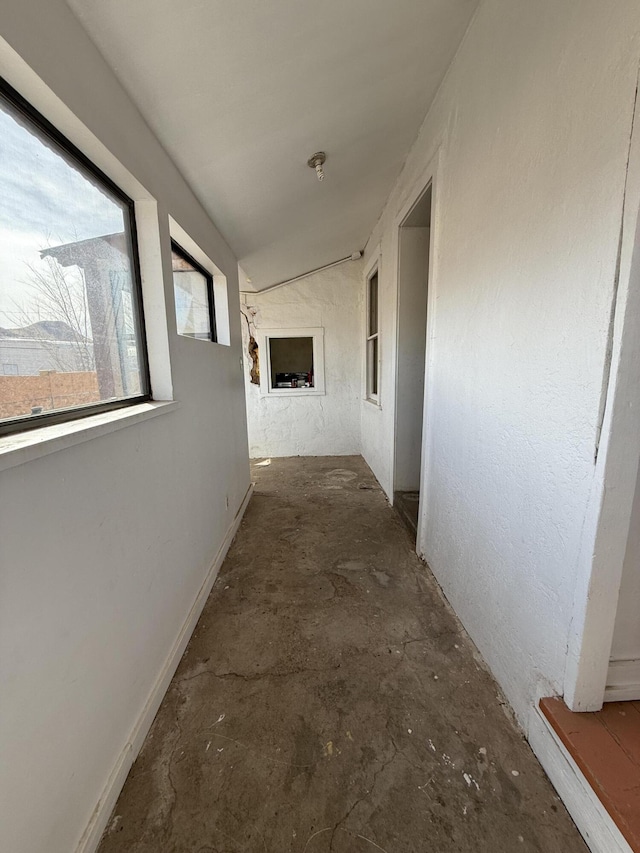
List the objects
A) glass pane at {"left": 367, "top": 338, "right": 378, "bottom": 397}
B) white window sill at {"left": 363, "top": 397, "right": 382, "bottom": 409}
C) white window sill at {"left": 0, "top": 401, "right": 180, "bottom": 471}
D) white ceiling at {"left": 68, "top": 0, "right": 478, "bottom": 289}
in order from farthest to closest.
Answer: glass pane at {"left": 367, "top": 338, "right": 378, "bottom": 397} < white window sill at {"left": 363, "top": 397, "right": 382, "bottom": 409} < white ceiling at {"left": 68, "top": 0, "right": 478, "bottom": 289} < white window sill at {"left": 0, "top": 401, "right": 180, "bottom": 471}

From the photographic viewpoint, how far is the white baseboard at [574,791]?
816 millimetres

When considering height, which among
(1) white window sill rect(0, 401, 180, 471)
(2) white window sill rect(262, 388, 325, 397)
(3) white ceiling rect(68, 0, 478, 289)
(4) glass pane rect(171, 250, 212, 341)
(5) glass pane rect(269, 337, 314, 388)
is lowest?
(2) white window sill rect(262, 388, 325, 397)

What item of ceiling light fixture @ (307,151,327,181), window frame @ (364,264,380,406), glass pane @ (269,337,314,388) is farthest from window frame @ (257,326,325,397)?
A: ceiling light fixture @ (307,151,327,181)

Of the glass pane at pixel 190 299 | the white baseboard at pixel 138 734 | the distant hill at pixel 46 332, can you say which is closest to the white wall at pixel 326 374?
the glass pane at pixel 190 299

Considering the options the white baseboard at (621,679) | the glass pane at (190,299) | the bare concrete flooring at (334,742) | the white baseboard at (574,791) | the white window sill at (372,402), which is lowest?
the bare concrete flooring at (334,742)

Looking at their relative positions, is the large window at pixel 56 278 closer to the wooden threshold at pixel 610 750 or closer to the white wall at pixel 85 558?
Answer: the white wall at pixel 85 558

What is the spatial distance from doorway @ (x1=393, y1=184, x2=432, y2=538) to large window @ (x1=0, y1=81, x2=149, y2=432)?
6.87 feet

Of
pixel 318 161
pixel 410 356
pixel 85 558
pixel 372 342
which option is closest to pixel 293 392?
pixel 372 342

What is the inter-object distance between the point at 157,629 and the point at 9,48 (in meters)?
1.81

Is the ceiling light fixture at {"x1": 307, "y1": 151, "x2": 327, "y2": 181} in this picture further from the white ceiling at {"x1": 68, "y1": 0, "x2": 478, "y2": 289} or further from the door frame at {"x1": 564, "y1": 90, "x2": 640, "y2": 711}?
the door frame at {"x1": 564, "y1": 90, "x2": 640, "y2": 711}

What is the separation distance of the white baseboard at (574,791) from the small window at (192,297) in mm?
2302

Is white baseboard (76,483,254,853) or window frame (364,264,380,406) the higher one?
window frame (364,264,380,406)

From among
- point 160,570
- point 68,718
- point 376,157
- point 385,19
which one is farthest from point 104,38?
point 68,718

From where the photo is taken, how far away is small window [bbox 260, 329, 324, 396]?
467 cm
